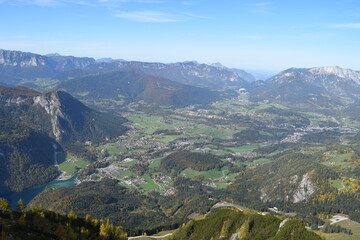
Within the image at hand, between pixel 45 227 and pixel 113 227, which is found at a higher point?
pixel 45 227

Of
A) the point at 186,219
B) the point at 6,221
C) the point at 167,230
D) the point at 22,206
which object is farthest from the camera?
the point at 186,219

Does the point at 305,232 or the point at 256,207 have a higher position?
the point at 305,232

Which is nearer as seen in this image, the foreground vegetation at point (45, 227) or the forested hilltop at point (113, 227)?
the foreground vegetation at point (45, 227)

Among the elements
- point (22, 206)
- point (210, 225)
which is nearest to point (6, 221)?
point (22, 206)

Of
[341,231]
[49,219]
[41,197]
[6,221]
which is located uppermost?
[6,221]

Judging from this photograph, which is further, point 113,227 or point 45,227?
point 113,227

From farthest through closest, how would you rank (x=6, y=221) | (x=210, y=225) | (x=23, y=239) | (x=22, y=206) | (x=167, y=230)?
1. (x=167, y=230)
2. (x=210, y=225)
3. (x=22, y=206)
4. (x=6, y=221)
5. (x=23, y=239)

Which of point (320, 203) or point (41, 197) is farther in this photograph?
point (41, 197)

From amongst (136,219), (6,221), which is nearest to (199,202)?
(136,219)

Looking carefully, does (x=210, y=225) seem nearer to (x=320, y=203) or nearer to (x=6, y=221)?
(x=6, y=221)

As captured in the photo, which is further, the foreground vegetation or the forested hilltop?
the forested hilltop
